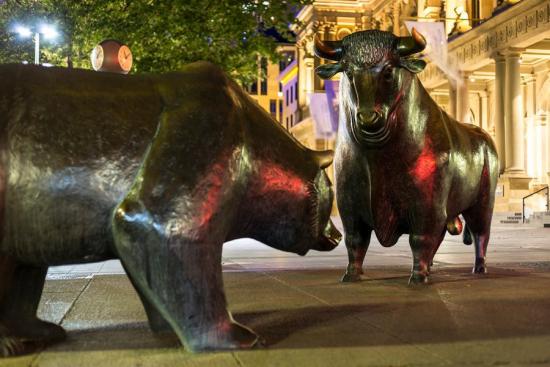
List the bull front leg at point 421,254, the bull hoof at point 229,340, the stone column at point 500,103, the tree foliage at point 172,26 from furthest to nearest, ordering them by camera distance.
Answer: the stone column at point 500,103 → the tree foliage at point 172,26 → the bull front leg at point 421,254 → the bull hoof at point 229,340

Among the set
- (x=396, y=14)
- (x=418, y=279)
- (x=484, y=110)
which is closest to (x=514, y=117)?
(x=484, y=110)

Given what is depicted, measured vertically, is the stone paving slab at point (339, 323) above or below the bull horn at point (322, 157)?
below

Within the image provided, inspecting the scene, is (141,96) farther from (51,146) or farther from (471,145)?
(471,145)

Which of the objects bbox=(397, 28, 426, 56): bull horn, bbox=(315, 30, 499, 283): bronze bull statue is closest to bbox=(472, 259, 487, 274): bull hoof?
bbox=(315, 30, 499, 283): bronze bull statue

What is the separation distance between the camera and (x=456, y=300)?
15.4 feet

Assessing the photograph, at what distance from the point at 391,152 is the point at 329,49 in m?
0.99

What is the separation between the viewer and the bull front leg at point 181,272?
9.41 ft

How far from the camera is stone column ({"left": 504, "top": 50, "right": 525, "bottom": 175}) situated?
110ft

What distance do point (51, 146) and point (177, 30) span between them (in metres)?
14.7

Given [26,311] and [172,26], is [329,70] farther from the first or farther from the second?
[172,26]

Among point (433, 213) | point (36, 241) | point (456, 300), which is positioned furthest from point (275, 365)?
point (433, 213)

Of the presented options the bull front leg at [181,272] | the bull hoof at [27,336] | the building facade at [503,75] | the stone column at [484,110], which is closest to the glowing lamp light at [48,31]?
the building facade at [503,75]

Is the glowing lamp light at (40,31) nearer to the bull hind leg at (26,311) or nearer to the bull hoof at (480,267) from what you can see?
the bull hoof at (480,267)

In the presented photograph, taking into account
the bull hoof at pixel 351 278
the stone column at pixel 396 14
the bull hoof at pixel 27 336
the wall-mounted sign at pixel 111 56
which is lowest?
the bull hoof at pixel 351 278
